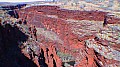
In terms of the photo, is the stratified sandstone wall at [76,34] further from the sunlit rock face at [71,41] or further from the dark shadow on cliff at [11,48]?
the dark shadow on cliff at [11,48]

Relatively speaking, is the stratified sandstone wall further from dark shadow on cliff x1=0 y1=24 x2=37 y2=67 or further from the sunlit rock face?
dark shadow on cliff x1=0 y1=24 x2=37 y2=67

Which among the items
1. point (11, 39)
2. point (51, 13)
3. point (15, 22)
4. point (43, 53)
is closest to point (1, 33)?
point (11, 39)

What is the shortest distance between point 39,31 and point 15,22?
158cm

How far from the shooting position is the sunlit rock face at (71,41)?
4875mm

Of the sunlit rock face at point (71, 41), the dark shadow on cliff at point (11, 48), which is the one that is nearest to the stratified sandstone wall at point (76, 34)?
the sunlit rock face at point (71, 41)

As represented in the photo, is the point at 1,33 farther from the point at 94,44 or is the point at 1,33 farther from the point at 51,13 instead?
the point at 94,44

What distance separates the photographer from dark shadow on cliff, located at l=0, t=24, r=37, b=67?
1130 centimetres

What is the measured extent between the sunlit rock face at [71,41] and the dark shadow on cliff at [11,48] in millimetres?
266

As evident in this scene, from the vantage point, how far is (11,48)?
12477 mm

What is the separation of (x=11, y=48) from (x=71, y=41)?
378 cm

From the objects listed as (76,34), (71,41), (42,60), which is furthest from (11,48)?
(76,34)

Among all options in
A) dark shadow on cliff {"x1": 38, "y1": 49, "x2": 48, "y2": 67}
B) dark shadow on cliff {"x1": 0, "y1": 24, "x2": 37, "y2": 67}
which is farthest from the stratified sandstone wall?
dark shadow on cliff {"x1": 0, "y1": 24, "x2": 37, "y2": 67}

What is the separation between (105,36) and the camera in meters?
5.10

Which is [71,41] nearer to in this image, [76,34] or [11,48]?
[76,34]
